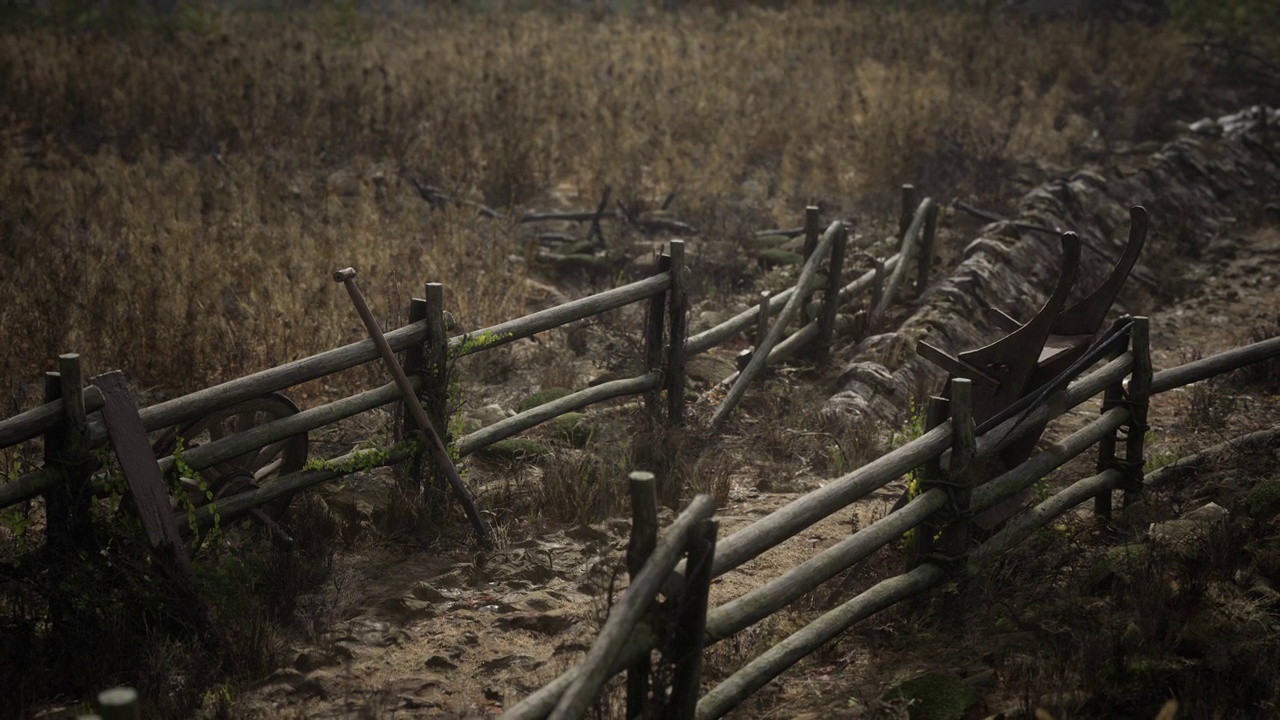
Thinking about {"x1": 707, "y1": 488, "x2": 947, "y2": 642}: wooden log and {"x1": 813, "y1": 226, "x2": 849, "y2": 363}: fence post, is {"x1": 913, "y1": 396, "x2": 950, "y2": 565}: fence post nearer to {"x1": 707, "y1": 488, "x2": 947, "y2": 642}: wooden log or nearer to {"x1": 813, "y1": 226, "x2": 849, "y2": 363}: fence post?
{"x1": 707, "y1": 488, "x2": 947, "y2": 642}: wooden log

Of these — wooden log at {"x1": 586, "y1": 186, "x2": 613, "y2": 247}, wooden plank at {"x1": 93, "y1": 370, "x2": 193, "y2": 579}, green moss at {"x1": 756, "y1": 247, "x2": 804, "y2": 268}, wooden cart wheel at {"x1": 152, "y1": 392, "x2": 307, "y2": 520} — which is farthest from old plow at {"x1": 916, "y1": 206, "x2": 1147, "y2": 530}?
wooden log at {"x1": 586, "y1": 186, "x2": 613, "y2": 247}

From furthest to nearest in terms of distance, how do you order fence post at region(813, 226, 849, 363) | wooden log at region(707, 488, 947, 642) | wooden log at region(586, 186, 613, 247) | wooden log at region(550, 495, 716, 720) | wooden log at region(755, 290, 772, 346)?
1. wooden log at region(586, 186, 613, 247)
2. fence post at region(813, 226, 849, 363)
3. wooden log at region(755, 290, 772, 346)
4. wooden log at region(707, 488, 947, 642)
5. wooden log at region(550, 495, 716, 720)

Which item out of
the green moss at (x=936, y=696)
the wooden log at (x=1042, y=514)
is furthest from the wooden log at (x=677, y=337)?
the green moss at (x=936, y=696)

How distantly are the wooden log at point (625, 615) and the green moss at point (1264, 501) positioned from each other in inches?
107

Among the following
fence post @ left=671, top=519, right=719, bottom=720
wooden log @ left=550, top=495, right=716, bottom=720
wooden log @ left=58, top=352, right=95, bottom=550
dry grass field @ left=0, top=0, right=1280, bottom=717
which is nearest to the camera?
wooden log @ left=550, top=495, right=716, bottom=720

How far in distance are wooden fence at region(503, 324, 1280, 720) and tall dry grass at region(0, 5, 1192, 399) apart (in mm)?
3670

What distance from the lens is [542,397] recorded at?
6586 mm

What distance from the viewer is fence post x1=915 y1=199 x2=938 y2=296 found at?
28.0 ft

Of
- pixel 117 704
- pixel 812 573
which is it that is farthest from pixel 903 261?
pixel 117 704

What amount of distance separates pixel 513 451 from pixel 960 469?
2869mm

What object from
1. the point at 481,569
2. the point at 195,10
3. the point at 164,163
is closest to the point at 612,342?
the point at 481,569

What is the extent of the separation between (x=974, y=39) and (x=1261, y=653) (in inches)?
572

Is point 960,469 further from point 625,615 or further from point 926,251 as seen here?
point 926,251

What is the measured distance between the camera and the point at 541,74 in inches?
531
